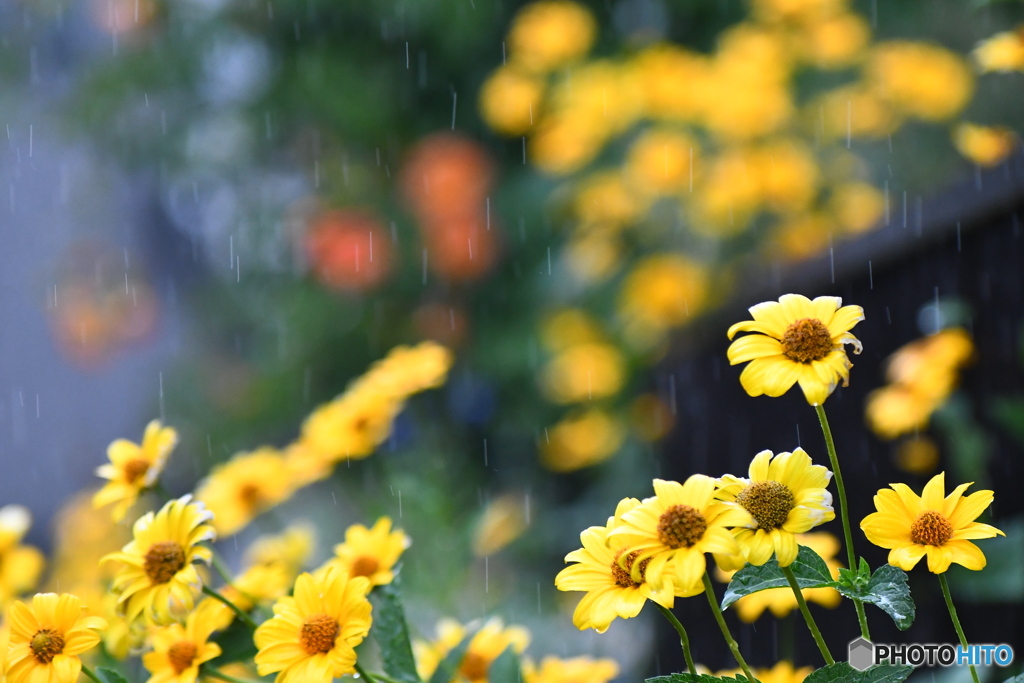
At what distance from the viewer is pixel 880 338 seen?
1188 mm

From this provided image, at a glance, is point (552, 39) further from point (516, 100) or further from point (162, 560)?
point (162, 560)

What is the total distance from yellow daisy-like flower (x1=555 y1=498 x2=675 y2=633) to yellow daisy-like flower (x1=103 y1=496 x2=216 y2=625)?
0.24 meters

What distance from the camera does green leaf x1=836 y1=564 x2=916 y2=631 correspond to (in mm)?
463

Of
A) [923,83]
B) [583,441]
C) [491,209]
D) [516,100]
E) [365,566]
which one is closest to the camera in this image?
[365,566]

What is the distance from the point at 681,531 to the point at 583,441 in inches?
56.3

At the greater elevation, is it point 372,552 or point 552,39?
point 552,39

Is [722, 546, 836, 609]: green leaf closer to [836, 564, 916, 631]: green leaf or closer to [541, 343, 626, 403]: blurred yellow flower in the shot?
[836, 564, 916, 631]: green leaf

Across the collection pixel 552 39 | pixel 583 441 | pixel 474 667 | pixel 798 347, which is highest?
pixel 552 39

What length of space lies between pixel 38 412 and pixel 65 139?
180 centimetres

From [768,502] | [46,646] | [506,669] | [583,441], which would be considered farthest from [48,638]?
[583,441]

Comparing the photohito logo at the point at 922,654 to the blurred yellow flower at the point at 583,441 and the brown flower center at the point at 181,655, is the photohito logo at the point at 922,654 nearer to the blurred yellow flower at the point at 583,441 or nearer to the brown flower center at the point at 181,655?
the brown flower center at the point at 181,655

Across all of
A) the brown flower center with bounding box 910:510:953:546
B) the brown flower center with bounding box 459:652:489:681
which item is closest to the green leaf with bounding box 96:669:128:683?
the brown flower center with bounding box 459:652:489:681

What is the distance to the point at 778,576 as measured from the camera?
493 mm

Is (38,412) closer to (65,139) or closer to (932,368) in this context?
(65,139)
